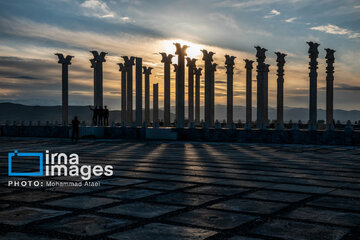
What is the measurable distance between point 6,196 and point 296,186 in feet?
19.9

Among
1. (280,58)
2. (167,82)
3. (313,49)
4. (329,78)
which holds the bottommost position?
(329,78)

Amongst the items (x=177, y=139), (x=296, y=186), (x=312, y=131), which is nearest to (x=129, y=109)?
(x=177, y=139)

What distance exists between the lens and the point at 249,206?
731 centimetres

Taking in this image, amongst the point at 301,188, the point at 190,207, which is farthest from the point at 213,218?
the point at 301,188

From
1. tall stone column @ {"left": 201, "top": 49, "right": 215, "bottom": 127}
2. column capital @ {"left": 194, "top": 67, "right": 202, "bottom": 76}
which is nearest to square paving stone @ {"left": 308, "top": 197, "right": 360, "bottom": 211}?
tall stone column @ {"left": 201, "top": 49, "right": 215, "bottom": 127}

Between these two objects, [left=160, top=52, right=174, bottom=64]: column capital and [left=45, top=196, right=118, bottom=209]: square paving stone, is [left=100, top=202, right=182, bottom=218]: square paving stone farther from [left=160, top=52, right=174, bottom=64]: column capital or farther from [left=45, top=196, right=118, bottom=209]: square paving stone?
[left=160, top=52, right=174, bottom=64]: column capital

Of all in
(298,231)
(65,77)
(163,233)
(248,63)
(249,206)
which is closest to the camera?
(163,233)

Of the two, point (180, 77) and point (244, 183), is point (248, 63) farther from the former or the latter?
point (244, 183)

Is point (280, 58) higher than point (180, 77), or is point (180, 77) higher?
point (280, 58)

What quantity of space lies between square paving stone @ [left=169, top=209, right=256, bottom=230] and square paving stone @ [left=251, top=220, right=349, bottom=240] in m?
0.40

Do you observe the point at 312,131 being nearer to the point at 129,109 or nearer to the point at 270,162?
the point at 270,162

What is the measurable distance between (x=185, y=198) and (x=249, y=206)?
1.26 meters

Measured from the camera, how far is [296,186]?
9.53 meters

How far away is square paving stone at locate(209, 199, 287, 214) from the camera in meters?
6.99
